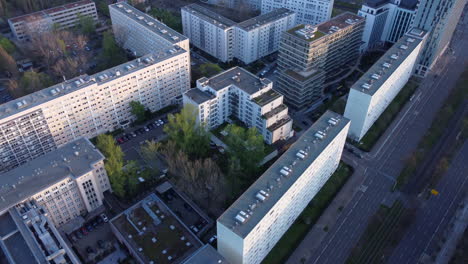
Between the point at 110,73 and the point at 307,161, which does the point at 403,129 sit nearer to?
the point at 307,161

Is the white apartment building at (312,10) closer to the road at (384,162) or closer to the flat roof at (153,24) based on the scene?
the road at (384,162)

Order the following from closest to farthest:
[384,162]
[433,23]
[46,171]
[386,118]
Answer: [46,171] < [384,162] < [386,118] < [433,23]

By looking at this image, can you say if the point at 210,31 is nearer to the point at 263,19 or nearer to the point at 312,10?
the point at 263,19

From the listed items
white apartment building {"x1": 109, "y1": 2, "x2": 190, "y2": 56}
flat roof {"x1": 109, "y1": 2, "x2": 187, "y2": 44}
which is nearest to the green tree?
white apartment building {"x1": 109, "y1": 2, "x2": 190, "y2": 56}

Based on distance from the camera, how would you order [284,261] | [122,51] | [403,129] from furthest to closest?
[122,51] → [403,129] → [284,261]

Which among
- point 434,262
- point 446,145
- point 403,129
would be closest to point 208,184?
point 434,262

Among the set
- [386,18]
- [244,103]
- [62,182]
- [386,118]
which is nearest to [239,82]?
[244,103]
